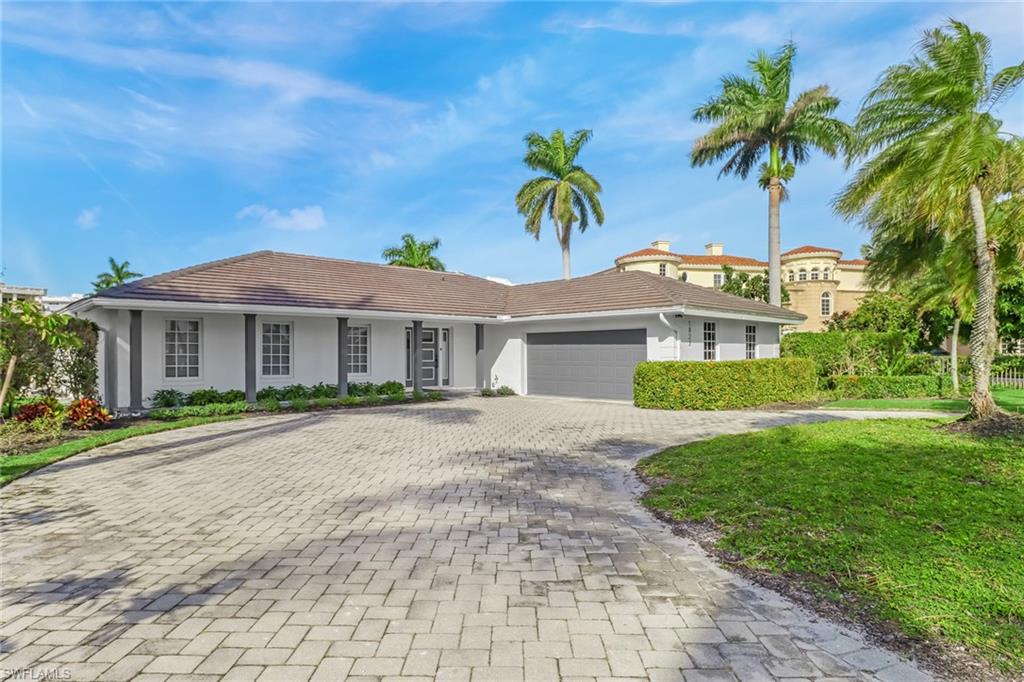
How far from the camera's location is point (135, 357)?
13594mm

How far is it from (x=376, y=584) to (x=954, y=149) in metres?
10.6

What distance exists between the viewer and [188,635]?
325 centimetres

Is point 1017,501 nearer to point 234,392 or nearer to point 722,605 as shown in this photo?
point 722,605

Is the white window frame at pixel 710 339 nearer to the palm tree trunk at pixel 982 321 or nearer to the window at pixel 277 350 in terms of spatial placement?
the palm tree trunk at pixel 982 321

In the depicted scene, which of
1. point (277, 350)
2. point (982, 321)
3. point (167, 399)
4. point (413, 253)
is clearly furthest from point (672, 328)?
point (413, 253)

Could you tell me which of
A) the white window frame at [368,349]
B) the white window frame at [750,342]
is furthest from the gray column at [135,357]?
the white window frame at [750,342]

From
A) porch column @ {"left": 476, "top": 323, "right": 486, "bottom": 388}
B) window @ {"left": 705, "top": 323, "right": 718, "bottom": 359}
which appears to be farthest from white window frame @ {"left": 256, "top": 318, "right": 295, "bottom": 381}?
window @ {"left": 705, "top": 323, "right": 718, "bottom": 359}

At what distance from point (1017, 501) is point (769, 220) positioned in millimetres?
22594

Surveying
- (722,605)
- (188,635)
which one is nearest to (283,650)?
(188,635)

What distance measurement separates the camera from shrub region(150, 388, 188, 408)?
14172 mm

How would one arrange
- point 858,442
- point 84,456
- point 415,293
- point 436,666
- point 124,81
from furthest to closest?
point 415,293
point 124,81
point 84,456
point 858,442
point 436,666

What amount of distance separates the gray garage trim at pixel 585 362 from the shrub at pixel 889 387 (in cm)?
789

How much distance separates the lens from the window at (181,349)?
15.0 m

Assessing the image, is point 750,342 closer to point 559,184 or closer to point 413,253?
point 559,184
